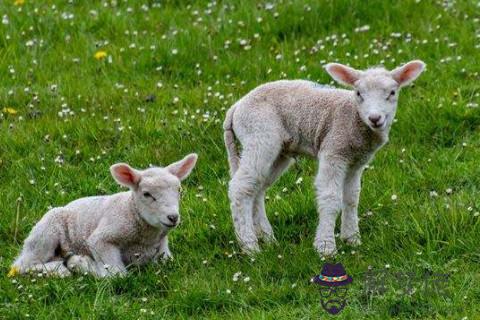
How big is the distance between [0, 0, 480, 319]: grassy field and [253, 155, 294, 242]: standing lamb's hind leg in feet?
0.48

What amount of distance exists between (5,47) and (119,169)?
5.14 m

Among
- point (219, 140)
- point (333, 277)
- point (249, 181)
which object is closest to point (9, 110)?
point (219, 140)

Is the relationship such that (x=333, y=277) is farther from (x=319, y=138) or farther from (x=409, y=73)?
(x=409, y=73)

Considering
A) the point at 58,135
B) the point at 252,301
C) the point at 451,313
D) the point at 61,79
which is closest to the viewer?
the point at 451,313

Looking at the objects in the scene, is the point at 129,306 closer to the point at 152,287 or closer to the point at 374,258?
the point at 152,287

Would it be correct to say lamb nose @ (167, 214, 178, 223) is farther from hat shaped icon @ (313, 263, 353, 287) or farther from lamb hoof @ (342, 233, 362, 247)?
lamb hoof @ (342, 233, 362, 247)

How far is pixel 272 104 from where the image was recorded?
8.74 meters

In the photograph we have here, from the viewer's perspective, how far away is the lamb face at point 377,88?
8094 millimetres

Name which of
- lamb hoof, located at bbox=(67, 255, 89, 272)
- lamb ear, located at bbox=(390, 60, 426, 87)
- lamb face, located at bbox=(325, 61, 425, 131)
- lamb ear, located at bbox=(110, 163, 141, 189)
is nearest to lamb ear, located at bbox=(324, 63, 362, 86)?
lamb face, located at bbox=(325, 61, 425, 131)

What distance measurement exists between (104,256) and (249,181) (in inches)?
52.6

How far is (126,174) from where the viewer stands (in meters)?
8.28

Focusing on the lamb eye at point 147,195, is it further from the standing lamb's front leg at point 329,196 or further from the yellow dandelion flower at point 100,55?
the yellow dandelion flower at point 100,55

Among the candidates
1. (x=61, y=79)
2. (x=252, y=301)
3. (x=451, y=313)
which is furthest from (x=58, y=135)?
(x=451, y=313)

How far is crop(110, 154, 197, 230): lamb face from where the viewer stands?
7980 mm
